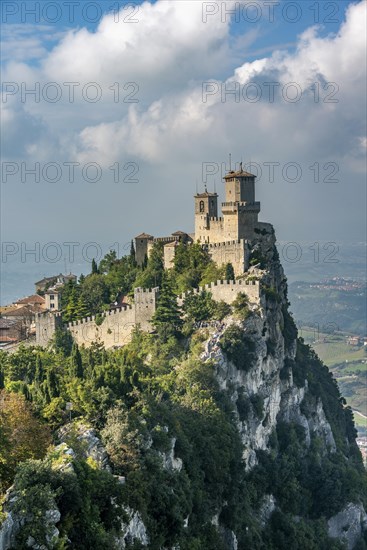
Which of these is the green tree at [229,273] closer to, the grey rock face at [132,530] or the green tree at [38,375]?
the green tree at [38,375]

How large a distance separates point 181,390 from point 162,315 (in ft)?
35.4

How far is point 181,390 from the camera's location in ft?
156

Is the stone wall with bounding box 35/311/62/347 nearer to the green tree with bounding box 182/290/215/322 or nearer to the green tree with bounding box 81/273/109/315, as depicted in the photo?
the green tree with bounding box 81/273/109/315

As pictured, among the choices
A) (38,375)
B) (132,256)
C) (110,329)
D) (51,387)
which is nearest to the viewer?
(51,387)

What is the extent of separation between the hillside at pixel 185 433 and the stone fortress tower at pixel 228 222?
1.19 m

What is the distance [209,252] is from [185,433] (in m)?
25.1

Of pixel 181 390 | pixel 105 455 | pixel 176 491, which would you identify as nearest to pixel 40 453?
pixel 105 455

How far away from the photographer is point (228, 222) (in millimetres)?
65812

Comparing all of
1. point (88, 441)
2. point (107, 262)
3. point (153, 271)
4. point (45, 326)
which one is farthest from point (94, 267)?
point (88, 441)

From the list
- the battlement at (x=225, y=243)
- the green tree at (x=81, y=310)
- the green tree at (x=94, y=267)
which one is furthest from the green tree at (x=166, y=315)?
the green tree at (x=94, y=267)

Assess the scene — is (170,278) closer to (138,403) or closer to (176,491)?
(138,403)

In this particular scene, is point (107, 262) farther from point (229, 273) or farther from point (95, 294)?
point (229, 273)

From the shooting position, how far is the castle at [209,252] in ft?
193

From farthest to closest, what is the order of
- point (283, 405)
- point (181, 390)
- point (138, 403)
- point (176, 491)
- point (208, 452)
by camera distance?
point (283, 405)
point (181, 390)
point (208, 452)
point (138, 403)
point (176, 491)
